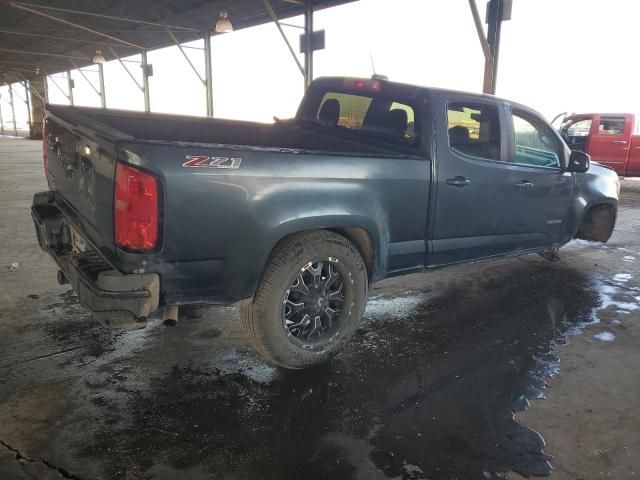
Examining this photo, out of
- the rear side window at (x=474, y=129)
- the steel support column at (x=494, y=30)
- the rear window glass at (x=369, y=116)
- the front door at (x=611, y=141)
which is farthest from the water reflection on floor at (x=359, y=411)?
the front door at (x=611, y=141)

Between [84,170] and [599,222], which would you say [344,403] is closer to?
[84,170]


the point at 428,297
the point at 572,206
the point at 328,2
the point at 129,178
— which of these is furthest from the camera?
the point at 328,2

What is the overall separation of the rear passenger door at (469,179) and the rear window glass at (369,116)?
0.92ft

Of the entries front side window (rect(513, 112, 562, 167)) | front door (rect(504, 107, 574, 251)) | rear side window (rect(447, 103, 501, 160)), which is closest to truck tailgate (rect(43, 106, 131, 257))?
rear side window (rect(447, 103, 501, 160))

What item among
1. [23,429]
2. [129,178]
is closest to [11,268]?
[23,429]

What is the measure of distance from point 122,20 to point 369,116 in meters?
16.1

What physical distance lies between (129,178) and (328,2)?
502 inches

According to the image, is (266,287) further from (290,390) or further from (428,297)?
(428,297)

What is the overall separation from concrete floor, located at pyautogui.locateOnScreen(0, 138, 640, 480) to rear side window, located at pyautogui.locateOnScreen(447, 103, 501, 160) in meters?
1.36

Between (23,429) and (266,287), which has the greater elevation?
(266,287)

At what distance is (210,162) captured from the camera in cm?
233

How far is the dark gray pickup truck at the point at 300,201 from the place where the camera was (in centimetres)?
230

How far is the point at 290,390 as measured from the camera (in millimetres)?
2799

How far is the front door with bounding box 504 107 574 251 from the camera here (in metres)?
4.08
